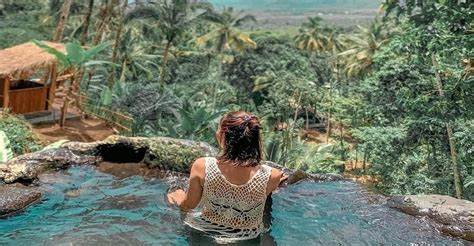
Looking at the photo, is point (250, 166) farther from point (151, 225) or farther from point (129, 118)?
point (129, 118)

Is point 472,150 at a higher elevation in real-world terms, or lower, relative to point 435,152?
higher

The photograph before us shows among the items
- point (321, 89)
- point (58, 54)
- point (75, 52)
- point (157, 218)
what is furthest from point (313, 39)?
point (157, 218)

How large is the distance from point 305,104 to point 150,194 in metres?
24.2

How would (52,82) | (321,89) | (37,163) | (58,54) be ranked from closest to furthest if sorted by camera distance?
1. (37,163)
2. (58,54)
3. (52,82)
4. (321,89)

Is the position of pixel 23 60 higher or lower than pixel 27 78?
higher

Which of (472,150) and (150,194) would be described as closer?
(150,194)

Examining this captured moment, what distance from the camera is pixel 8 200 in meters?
5.73

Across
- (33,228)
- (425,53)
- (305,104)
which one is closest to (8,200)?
(33,228)

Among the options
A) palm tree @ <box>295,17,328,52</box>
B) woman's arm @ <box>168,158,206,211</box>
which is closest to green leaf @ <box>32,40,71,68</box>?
woman's arm @ <box>168,158,206,211</box>

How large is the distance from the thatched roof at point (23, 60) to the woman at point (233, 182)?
13.8 m

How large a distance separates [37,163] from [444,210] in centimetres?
490

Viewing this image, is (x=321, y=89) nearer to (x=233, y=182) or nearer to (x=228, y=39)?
(x=228, y=39)

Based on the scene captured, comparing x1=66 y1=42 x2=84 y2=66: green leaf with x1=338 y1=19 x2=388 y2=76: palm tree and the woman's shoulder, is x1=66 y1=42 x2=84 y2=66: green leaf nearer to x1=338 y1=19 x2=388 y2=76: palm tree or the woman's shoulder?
the woman's shoulder

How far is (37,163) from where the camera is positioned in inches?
273
